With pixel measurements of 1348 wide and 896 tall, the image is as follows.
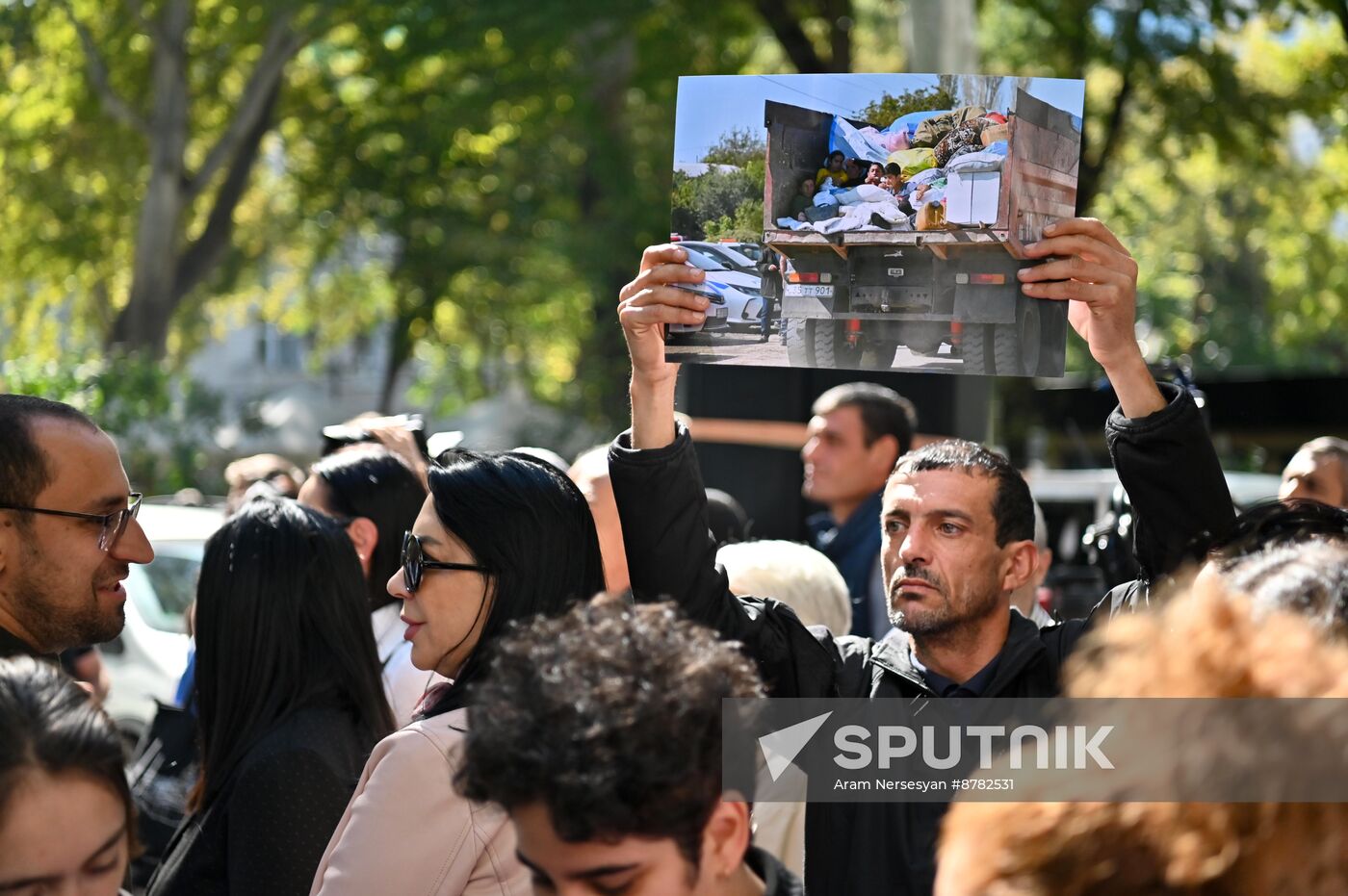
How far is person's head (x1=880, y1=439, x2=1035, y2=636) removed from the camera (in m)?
3.33

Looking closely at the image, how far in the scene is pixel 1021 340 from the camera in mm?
2951

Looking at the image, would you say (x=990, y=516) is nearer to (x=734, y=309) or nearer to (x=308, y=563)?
(x=734, y=309)

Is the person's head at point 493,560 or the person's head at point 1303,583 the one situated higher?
the person's head at point 1303,583

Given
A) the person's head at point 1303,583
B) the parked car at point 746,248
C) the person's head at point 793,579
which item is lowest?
the person's head at point 793,579

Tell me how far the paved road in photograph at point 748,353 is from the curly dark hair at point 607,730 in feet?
3.77

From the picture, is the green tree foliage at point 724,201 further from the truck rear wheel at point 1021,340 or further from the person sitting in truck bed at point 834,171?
the truck rear wheel at point 1021,340

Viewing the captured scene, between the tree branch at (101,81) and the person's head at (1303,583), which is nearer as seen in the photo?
the person's head at (1303,583)

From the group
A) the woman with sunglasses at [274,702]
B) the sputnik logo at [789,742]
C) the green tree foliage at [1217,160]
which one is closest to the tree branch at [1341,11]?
the green tree foliage at [1217,160]

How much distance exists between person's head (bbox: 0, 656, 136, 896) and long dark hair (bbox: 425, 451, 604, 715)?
0.82m

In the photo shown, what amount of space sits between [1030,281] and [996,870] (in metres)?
1.57

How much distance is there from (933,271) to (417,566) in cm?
111

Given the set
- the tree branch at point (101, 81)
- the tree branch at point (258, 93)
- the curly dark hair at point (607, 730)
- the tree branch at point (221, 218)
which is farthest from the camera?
the tree branch at point (221, 218)

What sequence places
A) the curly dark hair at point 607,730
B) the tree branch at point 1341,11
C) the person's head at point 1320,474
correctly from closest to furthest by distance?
the curly dark hair at point 607,730 < the person's head at point 1320,474 < the tree branch at point 1341,11

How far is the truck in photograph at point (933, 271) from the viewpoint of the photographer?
292cm
